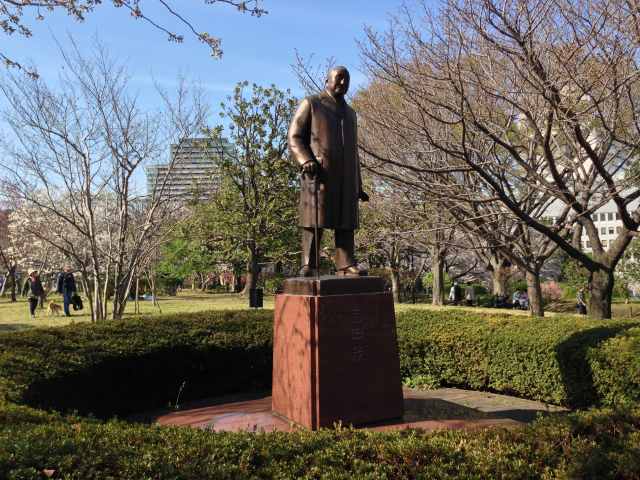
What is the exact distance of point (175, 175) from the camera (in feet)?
39.8

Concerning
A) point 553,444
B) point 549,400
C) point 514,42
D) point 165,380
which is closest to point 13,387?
point 165,380

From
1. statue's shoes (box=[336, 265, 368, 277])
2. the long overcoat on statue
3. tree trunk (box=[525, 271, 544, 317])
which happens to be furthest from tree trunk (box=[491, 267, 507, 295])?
the long overcoat on statue

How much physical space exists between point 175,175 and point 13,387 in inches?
309

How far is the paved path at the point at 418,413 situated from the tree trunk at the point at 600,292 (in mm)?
3834

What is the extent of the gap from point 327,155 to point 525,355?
163 inches

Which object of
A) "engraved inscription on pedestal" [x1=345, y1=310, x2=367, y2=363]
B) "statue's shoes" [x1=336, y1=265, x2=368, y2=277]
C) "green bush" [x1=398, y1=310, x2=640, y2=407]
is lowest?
"green bush" [x1=398, y1=310, x2=640, y2=407]

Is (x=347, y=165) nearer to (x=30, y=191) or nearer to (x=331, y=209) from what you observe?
(x=331, y=209)

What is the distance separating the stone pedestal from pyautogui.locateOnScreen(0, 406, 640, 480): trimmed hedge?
1310 mm

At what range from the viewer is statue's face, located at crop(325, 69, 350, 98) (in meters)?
5.52

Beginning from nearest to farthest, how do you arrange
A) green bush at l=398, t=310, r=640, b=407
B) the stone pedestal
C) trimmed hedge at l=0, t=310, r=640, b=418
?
the stone pedestal → trimmed hedge at l=0, t=310, r=640, b=418 → green bush at l=398, t=310, r=640, b=407

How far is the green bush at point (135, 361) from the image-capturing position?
18.2 ft

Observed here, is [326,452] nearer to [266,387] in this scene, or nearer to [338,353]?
[338,353]

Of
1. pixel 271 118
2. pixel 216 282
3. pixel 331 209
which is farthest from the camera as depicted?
pixel 216 282

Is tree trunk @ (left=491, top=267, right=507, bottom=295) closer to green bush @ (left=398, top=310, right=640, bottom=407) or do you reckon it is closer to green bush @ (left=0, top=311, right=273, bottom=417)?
green bush @ (left=398, top=310, right=640, bottom=407)
